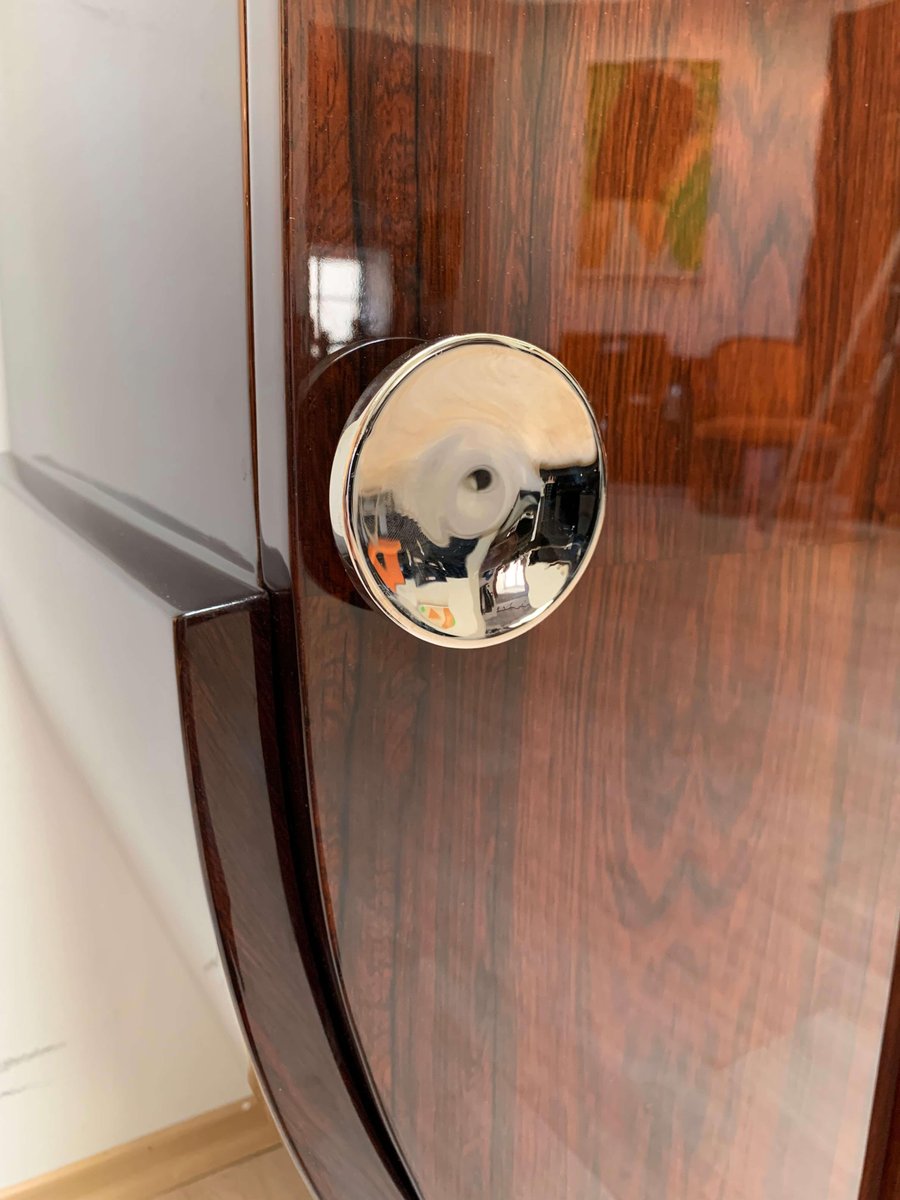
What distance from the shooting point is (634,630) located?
28cm

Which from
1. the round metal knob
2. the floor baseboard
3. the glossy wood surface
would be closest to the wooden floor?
the floor baseboard

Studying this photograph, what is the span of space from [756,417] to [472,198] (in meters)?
0.11

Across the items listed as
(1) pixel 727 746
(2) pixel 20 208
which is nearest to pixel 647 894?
(1) pixel 727 746

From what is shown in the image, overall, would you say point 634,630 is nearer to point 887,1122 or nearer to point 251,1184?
point 887,1122

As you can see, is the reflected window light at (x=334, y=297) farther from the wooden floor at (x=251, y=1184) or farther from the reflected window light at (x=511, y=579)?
the wooden floor at (x=251, y=1184)

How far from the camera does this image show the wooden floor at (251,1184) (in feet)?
2.43

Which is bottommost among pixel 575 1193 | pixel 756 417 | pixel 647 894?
pixel 575 1193

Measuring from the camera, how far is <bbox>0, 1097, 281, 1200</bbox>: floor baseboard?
0.72 m

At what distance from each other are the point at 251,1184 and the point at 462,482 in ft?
2.43

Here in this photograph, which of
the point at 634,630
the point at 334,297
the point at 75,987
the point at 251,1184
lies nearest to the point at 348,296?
the point at 334,297

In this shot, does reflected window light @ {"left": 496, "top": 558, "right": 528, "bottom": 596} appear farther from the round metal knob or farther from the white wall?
the white wall

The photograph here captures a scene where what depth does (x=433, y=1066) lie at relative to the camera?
298 millimetres

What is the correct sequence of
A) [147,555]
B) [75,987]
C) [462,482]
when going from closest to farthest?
[462,482], [147,555], [75,987]

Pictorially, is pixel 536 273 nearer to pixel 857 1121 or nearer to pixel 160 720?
pixel 160 720
